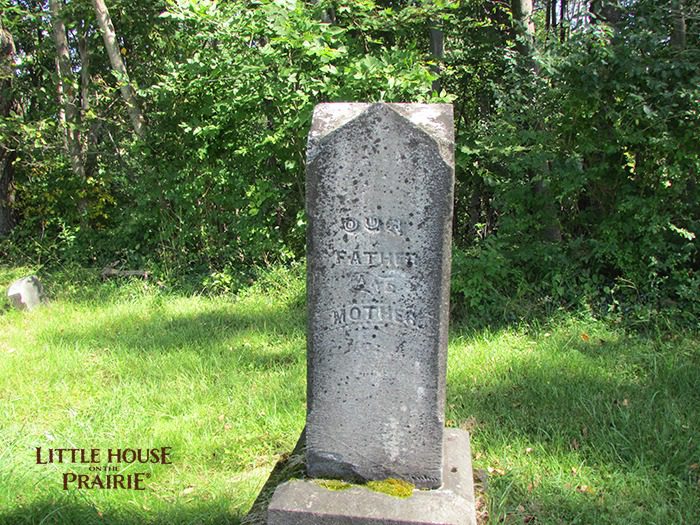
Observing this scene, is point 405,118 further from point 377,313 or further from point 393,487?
point 393,487

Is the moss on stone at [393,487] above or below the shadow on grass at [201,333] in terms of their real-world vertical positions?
above

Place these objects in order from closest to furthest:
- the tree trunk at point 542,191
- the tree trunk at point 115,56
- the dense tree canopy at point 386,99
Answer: the dense tree canopy at point 386,99, the tree trunk at point 542,191, the tree trunk at point 115,56

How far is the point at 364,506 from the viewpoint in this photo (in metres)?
2.21

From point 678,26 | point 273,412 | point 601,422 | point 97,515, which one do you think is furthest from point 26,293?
point 678,26

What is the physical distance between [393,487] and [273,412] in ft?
4.83

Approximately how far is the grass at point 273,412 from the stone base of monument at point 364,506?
1.75 feet

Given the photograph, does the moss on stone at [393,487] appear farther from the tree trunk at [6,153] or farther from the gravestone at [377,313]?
the tree trunk at [6,153]

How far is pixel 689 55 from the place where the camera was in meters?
4.71

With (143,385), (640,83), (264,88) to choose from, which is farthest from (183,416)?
(640,83)

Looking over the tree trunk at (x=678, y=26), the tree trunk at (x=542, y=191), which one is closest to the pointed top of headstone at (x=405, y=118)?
the tree trunk at (x=542, y=191)

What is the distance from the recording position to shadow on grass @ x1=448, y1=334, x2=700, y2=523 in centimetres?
281

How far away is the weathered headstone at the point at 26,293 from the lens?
19.7ft

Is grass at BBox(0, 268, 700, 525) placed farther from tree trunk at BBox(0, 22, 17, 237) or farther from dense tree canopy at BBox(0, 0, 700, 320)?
tree trunk at BBox(0, 22, 17, 237)

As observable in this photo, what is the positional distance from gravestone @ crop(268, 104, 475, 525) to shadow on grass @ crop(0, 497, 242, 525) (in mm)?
655
